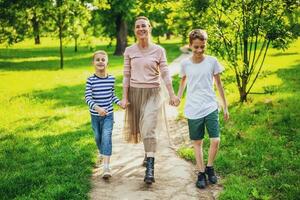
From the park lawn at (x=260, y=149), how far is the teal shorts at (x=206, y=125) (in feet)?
2.46

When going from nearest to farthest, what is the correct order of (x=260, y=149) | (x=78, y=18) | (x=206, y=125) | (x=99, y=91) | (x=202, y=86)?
(x=202, y=86) → (x=206, y=125) → (x=99, y=91) → (x=260, y=149) → (x=78, y=18)

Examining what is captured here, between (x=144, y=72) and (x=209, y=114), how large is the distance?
1108 millimetres

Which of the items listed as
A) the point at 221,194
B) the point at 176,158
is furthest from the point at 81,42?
the point at 221,194

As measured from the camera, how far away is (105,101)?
624cm

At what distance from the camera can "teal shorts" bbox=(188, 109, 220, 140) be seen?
5.81 metres

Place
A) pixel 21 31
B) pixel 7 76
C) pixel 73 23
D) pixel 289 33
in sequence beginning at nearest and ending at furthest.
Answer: pixel 289 33 → pixel 7 76 → pixel 73 23 → pixel 21 31

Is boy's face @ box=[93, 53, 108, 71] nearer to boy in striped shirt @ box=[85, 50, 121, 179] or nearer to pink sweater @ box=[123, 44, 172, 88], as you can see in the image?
boy in striped shirt @ box=[85, 50, 121, 179]

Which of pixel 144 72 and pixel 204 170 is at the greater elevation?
pixel 144 72

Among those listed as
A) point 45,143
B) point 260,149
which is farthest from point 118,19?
point 260,149

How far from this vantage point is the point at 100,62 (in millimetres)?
6133

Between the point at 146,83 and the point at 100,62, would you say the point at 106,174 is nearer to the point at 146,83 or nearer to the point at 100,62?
the point at 146,83

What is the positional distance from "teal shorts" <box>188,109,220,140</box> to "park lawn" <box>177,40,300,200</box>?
2.46 feet

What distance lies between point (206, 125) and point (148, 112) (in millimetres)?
864

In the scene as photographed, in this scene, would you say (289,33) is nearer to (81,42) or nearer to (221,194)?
(221,194)
